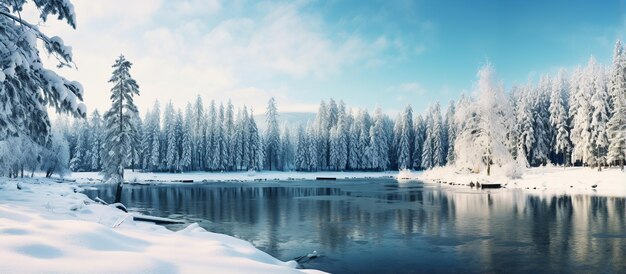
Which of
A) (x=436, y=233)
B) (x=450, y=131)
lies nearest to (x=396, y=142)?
(x=450, y=131)

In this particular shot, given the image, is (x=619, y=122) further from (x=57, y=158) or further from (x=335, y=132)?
(x=57, y=158)

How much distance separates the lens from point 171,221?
20.6 meters

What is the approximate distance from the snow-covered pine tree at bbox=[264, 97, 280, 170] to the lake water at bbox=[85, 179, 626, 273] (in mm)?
71165

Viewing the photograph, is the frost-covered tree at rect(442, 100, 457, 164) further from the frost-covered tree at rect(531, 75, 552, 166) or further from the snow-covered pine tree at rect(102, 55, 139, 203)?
the snow-covered pine tree at rect(102, 55, 139, 203)

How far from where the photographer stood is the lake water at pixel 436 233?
1286cm

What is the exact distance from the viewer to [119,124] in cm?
3328

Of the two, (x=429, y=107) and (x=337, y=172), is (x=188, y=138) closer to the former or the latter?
(x=337, y=172)

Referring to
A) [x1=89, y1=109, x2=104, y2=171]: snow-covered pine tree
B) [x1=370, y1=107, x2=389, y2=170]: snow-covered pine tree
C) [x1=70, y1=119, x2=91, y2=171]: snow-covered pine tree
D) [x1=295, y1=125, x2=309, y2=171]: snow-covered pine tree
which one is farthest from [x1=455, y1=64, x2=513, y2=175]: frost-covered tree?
[x1=70, y1=119, x2=91, y2=171]: snow-covered pine tree

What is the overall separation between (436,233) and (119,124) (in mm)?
26270

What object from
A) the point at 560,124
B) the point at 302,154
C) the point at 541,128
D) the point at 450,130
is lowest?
the point at 302,154

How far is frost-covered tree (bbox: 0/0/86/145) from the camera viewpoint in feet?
33.3

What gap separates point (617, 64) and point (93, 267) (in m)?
68.1

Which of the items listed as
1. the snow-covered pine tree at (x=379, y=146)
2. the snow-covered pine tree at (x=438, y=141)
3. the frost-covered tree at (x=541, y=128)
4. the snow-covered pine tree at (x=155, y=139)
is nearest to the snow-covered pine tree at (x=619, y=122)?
the frost-covered tree at (x=541, y=128)

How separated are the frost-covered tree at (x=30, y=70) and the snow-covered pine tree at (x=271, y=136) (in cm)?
9005
